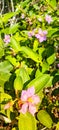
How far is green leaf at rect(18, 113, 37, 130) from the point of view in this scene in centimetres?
98

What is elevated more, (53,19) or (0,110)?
(53,19)

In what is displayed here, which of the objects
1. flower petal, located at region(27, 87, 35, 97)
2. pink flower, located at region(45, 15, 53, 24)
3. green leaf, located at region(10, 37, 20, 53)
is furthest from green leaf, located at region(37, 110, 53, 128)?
pink flower, located at region(45, 15, 53, 24)

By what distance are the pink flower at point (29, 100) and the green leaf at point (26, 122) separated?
0.02 m

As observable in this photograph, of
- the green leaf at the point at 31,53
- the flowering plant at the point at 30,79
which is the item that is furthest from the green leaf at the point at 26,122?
the green leaf at the point at 31,53

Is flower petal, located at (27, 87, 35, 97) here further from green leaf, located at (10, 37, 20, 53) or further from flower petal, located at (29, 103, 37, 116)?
green leaf, located at (10, 37, 20, 53)

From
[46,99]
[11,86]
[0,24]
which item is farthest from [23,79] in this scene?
[0,24]

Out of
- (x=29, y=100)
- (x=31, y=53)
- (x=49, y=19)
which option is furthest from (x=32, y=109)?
(x=49, y=19)

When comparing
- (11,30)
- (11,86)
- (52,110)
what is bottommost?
(52,110)

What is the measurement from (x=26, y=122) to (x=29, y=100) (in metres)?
0.07

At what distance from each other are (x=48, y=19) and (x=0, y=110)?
1.25m

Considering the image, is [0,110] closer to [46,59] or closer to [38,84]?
[38,84]

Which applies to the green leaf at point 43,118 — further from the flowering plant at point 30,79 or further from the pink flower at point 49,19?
the pink flower at point 49,19

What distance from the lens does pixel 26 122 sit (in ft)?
3.22

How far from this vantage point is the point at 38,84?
106cm
